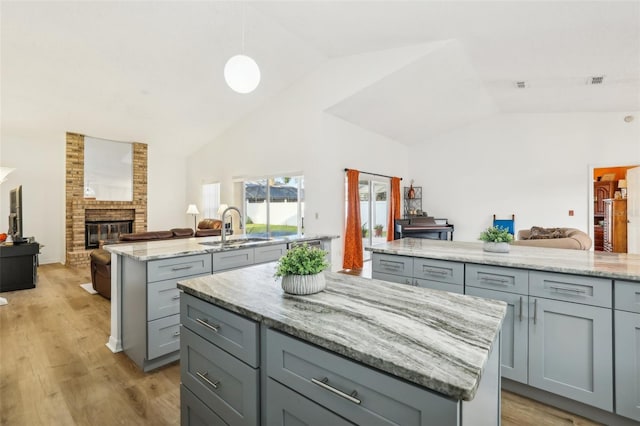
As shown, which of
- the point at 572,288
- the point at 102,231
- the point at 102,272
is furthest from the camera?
the point at 102,231

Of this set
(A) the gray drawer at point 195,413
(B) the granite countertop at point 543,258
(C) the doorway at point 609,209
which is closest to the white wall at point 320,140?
(B) the granite countertop at point 543,258

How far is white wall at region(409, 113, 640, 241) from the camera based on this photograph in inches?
226

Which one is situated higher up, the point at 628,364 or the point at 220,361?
the point at 220,361

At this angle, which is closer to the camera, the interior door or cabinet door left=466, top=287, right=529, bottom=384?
cabinet door left=466, top=287, right=529, bottom=384

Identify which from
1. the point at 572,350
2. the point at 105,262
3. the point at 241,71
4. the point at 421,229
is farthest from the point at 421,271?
the point at 421,229

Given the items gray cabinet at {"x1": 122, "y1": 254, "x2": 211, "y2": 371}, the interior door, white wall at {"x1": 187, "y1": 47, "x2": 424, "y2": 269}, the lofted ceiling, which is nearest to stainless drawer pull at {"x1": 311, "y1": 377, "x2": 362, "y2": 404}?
gray cabinet at {"x1": 122, "y1": 254, "x2": 211, "y2": 371}

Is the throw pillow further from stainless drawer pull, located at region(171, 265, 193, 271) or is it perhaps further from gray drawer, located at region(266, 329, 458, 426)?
stainless drawer pull, located at region(171, 265, 193, 271)

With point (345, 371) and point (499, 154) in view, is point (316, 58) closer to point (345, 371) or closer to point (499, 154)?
point (499, 154)

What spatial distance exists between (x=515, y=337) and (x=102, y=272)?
453 centimetres

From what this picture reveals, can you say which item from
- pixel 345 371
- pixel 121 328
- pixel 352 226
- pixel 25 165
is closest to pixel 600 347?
pixel 345 371

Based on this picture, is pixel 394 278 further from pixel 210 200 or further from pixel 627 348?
pixel 210 200

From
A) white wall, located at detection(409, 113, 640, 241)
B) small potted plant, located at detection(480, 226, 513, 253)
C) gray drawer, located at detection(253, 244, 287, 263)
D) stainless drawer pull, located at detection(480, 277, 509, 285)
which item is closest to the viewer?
stainless drawer pull, located at detection(480, 277, 509, 285)

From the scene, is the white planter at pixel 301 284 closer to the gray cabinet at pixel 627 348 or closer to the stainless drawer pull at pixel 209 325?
the stainless drawer pull at pixel 209 325

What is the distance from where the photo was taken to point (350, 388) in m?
0.77
